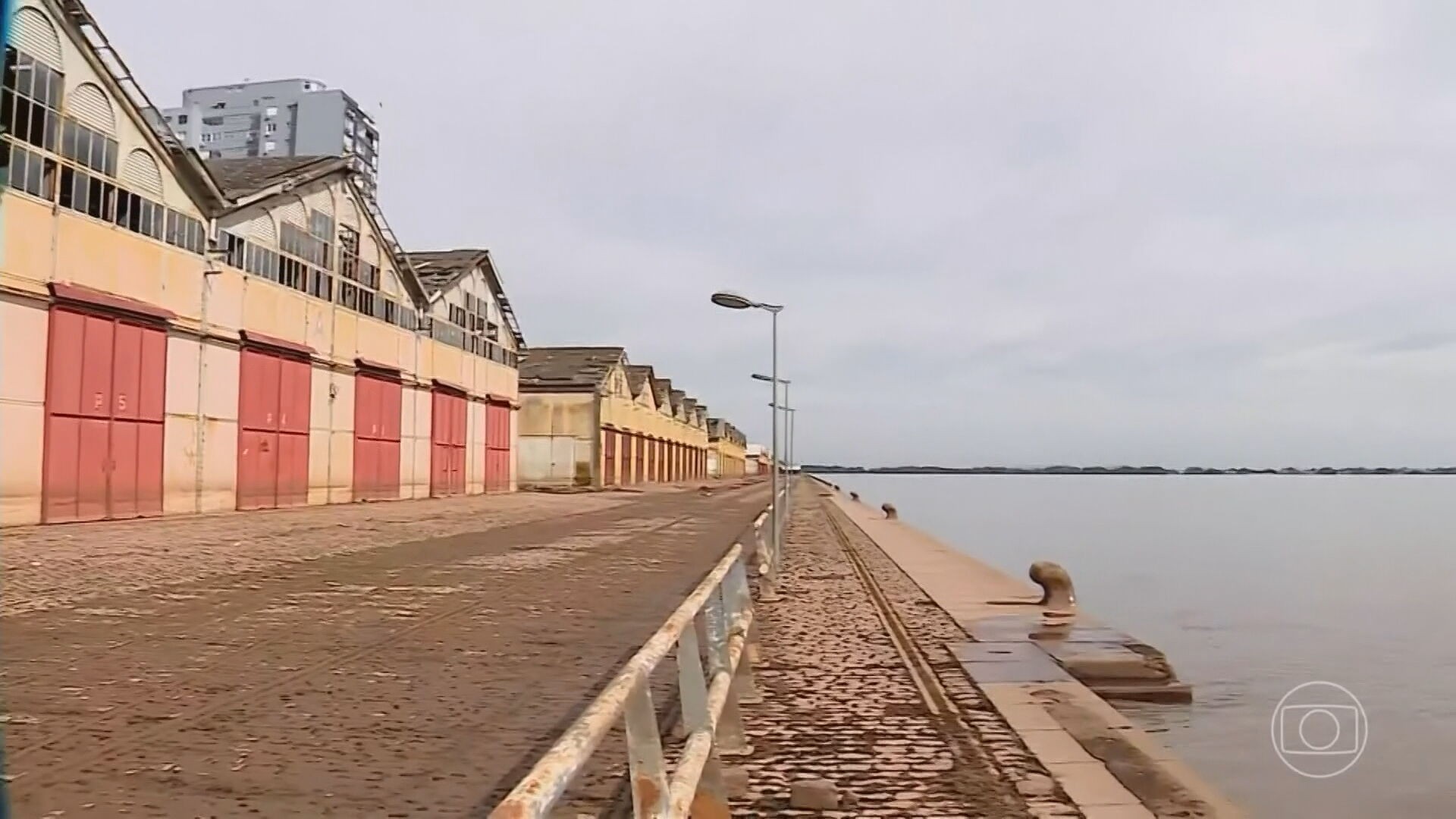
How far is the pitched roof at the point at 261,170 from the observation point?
3269 centimetres

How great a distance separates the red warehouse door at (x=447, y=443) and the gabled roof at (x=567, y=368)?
42.3 feet

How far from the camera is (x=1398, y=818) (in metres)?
9.45

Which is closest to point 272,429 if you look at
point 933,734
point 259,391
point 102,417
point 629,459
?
point 259,391

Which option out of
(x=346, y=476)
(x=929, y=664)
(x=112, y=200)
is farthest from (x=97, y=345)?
(x=929, y=664)


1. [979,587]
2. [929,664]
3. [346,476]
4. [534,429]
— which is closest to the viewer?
[929,664]

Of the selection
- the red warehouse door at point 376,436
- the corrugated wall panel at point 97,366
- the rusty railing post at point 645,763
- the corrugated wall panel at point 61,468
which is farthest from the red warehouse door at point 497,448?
the rusty railing post at point 645,763

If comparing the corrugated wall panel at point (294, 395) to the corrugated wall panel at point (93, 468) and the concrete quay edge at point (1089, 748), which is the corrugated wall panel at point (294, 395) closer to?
the corrugated wall panel at point (93, 468)

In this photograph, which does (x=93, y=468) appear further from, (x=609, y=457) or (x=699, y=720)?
(x=609, y=457)

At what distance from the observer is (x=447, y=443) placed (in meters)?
46.5

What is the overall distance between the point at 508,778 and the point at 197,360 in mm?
24484

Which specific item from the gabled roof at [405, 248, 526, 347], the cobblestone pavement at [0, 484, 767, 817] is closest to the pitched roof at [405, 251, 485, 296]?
the gabled roof at [405, 248, 526, 347]

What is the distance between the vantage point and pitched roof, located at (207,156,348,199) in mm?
32688

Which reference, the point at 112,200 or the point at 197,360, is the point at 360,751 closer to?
the point at 112,200

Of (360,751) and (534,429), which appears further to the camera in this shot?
(534,429)
